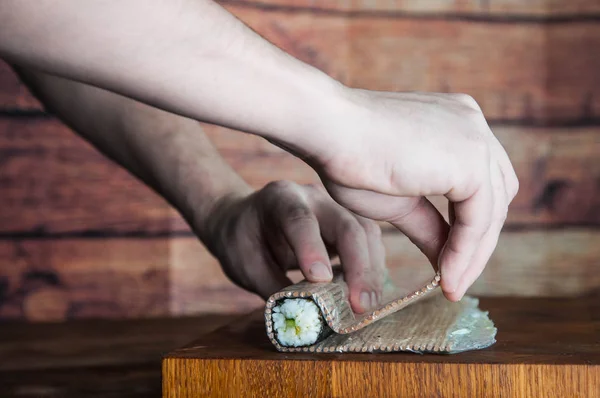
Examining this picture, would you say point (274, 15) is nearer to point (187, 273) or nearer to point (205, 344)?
point (187, 273)

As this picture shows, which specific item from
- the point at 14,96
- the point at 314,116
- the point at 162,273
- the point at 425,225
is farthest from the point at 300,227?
the point at 14,96

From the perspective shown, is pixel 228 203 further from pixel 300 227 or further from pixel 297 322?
pixel 297 322

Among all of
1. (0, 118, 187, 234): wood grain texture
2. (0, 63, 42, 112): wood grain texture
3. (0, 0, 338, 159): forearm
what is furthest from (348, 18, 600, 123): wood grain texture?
(0, 0, 338, 159): forearm

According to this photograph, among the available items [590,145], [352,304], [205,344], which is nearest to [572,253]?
[590,145]

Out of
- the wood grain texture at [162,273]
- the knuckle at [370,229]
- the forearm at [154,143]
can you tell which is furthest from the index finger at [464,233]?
the wood grain texture at [162,273]

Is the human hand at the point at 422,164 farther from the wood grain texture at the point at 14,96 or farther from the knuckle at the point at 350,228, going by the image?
the wood grain texture at the point at 14,96
